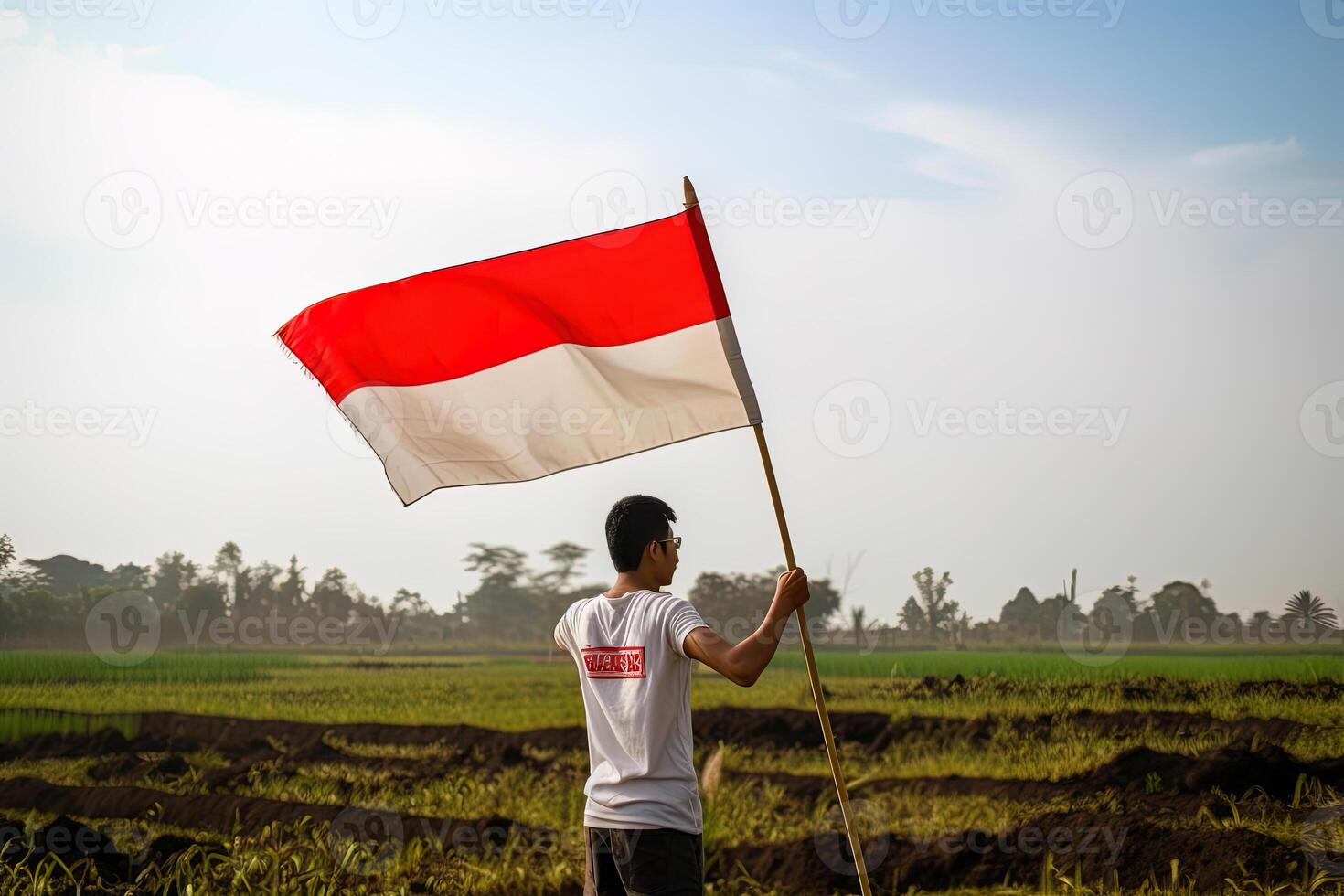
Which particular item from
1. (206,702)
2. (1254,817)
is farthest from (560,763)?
(1254,817)

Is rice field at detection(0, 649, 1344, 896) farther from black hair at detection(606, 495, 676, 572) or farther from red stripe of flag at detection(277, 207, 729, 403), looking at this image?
black hair at detection(606, 495, 676, 572)

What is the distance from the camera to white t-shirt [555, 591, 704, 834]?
3111mm

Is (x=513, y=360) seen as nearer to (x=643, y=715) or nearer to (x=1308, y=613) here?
(x=643, y=715)

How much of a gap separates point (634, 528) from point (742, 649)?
55cm

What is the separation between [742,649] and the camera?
2.97 metres

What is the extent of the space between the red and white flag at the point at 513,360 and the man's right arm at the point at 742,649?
3.70 feet

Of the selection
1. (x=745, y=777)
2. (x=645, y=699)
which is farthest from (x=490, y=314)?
(x=745, y=777)

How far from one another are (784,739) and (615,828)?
264 inches

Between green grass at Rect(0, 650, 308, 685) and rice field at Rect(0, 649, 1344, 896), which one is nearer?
rice field at Rect(0, 649, 1344, 896)

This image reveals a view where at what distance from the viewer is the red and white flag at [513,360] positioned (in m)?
4.08

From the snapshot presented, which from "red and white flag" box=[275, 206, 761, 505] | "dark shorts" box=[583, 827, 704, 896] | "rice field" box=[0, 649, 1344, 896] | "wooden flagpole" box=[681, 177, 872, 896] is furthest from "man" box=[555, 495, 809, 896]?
"rice field" box=[0, 649, 1344, 896]

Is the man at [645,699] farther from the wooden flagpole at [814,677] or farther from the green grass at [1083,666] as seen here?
the green grass at [1083,666]

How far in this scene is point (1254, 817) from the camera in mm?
6328

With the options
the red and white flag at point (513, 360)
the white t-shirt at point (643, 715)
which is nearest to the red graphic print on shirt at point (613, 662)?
the white t-shirt at point (643, 715)
